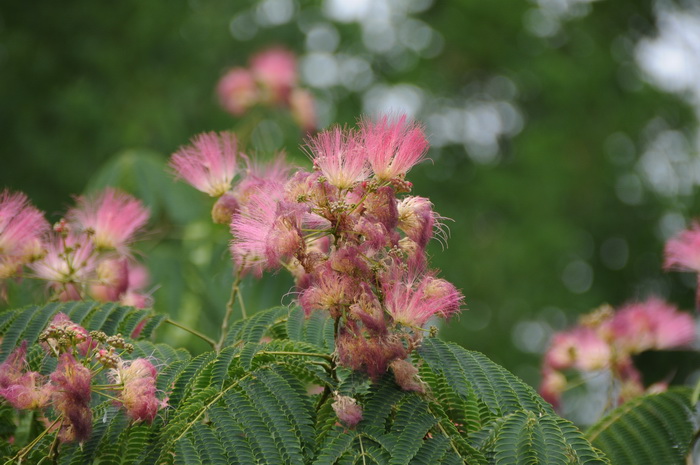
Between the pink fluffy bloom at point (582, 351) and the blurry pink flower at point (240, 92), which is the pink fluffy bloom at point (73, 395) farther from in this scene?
the blurry pink flower at point (240, 92)

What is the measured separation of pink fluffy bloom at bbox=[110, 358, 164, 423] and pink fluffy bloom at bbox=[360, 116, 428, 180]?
2.29 feet

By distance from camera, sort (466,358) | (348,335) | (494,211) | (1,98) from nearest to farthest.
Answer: (348,335) → (466,358) → (1,98) → (494,211)

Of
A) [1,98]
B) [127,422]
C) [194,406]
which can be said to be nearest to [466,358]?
[194,406]

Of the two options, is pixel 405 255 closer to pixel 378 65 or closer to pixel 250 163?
pixel 250 163

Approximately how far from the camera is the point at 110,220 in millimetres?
3148

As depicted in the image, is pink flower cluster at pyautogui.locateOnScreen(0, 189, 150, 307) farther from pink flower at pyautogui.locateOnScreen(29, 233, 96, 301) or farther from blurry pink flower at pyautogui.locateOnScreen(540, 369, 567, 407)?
blurry pink flower at pyautogui.locateOnScreen(540, 369, 567, 407)

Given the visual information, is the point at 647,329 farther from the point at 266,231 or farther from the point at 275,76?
the point at 275,76

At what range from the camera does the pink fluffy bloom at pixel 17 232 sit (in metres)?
2.77

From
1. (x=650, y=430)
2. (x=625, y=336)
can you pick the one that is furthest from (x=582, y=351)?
(x=650, y=430)

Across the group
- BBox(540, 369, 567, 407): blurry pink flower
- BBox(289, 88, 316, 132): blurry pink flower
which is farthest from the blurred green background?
BBox(540, 369, 567, 407): blurry pink flower

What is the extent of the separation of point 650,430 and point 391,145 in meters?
1.33

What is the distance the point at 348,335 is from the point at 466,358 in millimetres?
354

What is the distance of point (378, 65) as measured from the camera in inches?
570

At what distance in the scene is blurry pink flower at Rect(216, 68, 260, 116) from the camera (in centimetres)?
645
